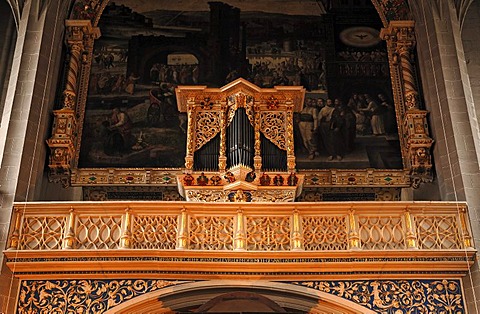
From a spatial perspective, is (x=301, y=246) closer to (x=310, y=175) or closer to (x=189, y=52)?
(x=310, y=175)

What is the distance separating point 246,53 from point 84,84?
3580mm

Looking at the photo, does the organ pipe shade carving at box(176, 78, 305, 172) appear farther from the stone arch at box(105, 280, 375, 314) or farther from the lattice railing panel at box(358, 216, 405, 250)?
the stone arch at box(105, 280, 375, 314)

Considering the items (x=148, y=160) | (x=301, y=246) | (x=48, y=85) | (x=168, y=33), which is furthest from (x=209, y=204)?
(x=168, y=33)

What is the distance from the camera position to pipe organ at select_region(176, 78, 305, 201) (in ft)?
41.8

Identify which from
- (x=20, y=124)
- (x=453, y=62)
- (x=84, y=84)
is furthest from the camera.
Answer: (x=84, y=84)

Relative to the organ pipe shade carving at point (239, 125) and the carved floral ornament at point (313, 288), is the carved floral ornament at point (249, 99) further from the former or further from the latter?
the carved floral ornament at point (313, 288)

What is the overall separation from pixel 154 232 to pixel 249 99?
3.37 metres

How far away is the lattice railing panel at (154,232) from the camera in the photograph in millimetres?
11734

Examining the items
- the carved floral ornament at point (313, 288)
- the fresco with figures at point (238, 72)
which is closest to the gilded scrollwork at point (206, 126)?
the fresco with figures at point (238, 72)

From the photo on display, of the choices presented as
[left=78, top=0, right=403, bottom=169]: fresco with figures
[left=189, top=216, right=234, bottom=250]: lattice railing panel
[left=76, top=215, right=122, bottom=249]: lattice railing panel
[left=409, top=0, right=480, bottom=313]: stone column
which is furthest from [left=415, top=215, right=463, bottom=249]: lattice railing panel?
[left=76, top=215, right=122, bottom=249]: lattice railing panel

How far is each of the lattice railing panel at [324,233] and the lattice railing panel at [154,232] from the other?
2.19 meters

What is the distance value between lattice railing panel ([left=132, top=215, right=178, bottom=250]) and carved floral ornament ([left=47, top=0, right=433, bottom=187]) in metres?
1.84

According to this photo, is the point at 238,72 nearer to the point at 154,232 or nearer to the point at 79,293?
the point at 154,232

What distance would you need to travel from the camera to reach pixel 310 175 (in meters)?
14.4
